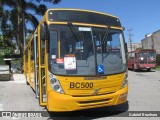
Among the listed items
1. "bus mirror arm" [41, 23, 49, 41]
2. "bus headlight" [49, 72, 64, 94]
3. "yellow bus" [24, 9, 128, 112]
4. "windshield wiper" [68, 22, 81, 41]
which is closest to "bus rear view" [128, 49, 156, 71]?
"yellow bus" [24, 9, 128, 112]

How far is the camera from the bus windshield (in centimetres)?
806

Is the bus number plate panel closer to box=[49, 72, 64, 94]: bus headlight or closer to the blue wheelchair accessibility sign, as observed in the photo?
box=[49, 72, 64, 94]: bus headlight

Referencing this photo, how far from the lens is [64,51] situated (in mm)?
8172

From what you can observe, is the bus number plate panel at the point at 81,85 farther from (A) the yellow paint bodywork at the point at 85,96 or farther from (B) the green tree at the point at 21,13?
(B) the green tree at the point at 21,13

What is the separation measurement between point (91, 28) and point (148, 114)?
114 inches

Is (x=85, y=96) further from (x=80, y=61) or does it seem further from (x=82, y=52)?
(x=82, y=52)

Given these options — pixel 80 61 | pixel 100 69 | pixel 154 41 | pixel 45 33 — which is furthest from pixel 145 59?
pixel 154 41

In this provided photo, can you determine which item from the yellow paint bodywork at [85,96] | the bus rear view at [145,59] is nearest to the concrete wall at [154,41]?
the bus rear view at [145,59]

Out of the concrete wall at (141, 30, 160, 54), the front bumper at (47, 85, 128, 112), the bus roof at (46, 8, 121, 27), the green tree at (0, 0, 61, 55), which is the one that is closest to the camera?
the front bumper at (47, 85, 128, 112)

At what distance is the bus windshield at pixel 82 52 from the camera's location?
806cm

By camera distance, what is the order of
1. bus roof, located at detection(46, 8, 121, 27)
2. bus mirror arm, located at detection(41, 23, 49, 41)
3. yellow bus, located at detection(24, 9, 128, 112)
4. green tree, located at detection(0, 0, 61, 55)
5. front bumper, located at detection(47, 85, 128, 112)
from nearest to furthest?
1. front bumper, located at detection(47, 85, 128, 112)
2. yellow bus, located at detection(24, 9, 128, 112)
3. bus mirror arm, located at detection(41, 23, 49, 41)
4. bus roof, located at detection(46, 8, 121, 27)
5. green tree, located at detection(0, 0, 61, 55)

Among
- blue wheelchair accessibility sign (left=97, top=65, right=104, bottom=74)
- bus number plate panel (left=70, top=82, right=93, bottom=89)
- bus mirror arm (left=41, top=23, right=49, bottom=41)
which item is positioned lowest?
bus number plate panel (left=70, top=82, right=93, bottom=89)

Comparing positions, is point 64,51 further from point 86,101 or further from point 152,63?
point 152,63

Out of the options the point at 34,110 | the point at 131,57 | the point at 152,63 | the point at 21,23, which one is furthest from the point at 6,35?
the point at 34,110
